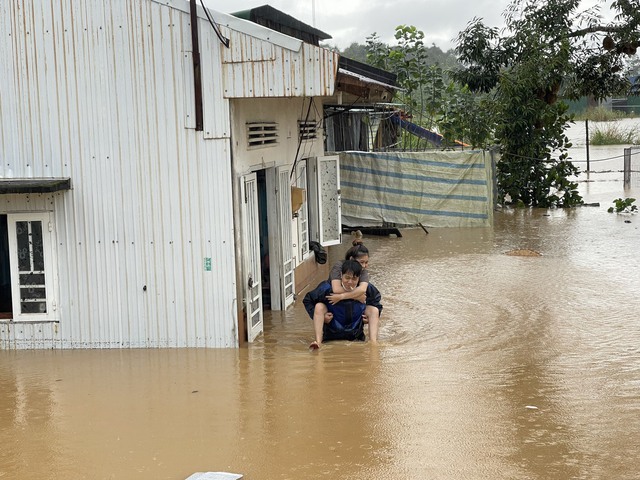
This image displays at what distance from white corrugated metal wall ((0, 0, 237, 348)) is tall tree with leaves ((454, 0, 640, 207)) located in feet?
52.3

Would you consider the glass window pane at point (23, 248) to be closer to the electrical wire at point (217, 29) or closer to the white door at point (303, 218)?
the electrical wire at point (217, 29)

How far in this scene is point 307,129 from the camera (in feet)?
52.2

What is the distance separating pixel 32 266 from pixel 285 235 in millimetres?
4067

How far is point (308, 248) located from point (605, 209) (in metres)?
12.0

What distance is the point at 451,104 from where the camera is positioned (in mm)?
28375

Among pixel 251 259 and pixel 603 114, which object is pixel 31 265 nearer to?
pixel 251 259

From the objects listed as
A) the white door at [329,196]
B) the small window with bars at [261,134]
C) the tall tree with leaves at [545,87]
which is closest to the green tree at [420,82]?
the tall tree with leaves at [545,87]

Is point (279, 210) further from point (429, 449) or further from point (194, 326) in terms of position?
point (429, 449)

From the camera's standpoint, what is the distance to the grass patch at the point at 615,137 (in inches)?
1766

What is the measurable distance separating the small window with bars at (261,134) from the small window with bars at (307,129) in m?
1.14

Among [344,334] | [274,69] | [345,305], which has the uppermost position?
[274,69]

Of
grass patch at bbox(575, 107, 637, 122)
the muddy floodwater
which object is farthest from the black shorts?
grass patch at bbox(575, 107, 637, 122)

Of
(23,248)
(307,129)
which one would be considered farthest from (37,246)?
(307,129)

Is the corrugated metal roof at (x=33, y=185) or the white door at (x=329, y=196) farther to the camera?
the white door at (x=329, y=196)
